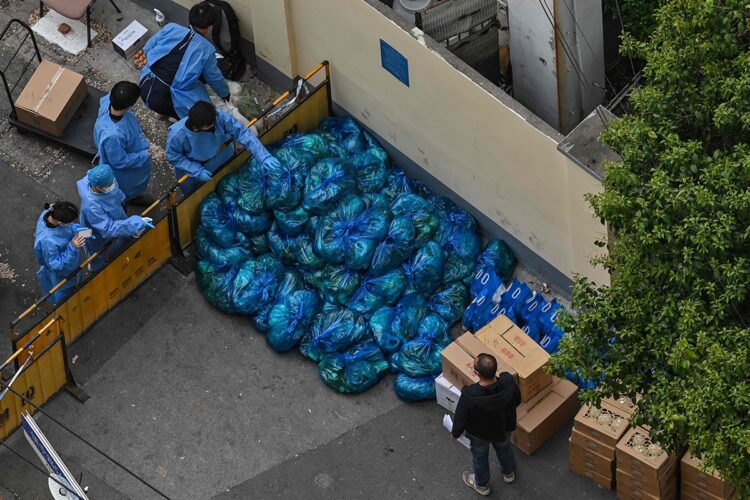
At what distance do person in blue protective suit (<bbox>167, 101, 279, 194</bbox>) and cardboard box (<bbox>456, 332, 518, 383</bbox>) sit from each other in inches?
96.2

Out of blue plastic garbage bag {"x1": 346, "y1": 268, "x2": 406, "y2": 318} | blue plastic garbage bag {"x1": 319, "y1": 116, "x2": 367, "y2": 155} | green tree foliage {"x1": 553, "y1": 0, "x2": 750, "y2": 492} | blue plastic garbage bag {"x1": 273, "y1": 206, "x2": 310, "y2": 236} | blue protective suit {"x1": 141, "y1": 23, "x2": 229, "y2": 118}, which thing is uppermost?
green tree foliage {"x1": 553, "y1": 0, "x2": 750, "y2": 492}

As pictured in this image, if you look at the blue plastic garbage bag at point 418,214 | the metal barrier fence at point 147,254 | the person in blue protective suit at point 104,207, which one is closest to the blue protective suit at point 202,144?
the metal barrier fence at point 147,254

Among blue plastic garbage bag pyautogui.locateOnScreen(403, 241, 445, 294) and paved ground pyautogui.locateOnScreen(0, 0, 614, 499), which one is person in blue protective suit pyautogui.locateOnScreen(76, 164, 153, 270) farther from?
blue plastic garbage bag pyautogui.locateOnScreen(403, 241, 445, 294)

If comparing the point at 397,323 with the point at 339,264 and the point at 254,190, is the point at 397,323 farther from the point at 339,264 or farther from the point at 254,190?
the point at 254,190

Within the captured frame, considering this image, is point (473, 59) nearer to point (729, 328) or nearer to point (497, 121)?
point (497, 121)

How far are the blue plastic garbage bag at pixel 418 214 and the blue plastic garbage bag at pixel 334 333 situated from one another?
3.08ft

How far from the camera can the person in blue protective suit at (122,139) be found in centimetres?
1263

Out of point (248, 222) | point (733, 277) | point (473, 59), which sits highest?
point (733, 277)

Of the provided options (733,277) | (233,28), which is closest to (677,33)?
(733,277)

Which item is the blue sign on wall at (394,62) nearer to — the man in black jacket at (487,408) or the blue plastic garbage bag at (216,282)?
the blue plastic garbage bag at (216,282)

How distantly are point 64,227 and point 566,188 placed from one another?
13.8 ft

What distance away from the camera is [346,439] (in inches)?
495

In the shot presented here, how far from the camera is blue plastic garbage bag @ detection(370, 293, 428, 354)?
41.9 ft

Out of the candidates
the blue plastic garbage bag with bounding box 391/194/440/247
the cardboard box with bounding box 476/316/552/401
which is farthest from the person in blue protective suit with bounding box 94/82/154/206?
the cardboard box with bounding box 476/316/552/401
